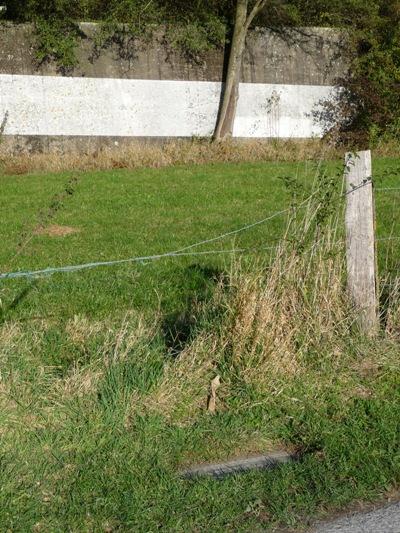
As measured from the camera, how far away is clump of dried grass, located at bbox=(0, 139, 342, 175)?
18297 millimetres

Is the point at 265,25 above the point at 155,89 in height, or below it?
above

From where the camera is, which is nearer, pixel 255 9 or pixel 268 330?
pixel 268 330

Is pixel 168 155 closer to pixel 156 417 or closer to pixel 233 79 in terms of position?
pixel 233 79

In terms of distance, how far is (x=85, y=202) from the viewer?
555 inches

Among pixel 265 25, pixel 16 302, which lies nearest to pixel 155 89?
pixel 265 25

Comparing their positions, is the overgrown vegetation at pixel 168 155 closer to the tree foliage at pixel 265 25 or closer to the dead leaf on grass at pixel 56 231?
the tree foliage at pixel 265 25

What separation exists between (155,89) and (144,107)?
48 centimetres

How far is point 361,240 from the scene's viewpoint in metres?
6.79

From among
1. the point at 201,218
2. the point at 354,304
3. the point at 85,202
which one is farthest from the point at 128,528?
the point at 85,202

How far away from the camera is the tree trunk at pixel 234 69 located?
68.8ft

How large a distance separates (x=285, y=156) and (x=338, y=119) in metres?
3.61

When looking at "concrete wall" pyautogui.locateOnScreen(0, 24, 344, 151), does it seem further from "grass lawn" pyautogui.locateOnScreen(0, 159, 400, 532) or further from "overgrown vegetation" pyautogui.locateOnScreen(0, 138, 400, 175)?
"grass lawn" pyautogui.locateOnScreen(0, 159, 400, 532)

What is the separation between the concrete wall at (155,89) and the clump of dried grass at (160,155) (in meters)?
0.48

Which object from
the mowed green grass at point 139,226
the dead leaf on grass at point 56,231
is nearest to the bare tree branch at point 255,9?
the mowed green grass at point 139,226
